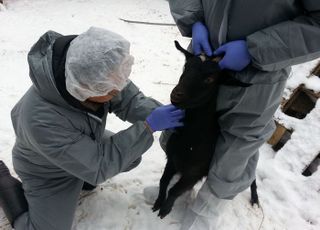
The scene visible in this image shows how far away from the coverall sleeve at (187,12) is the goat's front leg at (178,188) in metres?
1.14

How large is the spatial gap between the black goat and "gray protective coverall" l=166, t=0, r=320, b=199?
86 mm

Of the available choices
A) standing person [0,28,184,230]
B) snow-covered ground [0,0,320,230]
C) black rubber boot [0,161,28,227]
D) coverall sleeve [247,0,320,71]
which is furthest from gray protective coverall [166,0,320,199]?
black rubber boot [0,161,28,227]

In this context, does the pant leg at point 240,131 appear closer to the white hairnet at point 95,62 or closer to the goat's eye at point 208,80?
the goat's eye at point 208,80

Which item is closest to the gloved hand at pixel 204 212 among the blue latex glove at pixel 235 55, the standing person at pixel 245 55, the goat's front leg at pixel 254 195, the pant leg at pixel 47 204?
the standing person at pixel 245 55

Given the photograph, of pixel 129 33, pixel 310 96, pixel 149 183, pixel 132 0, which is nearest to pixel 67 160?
pixel 149 183

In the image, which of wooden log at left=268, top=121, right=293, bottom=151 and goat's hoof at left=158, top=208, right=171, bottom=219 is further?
wooden log at left=268, top=121, right=293, bottom=151

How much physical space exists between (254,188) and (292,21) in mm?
1710

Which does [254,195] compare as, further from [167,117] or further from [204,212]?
[167,117]

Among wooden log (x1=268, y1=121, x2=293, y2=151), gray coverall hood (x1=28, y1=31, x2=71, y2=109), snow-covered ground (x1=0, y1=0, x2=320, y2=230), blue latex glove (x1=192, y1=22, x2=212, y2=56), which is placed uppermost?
blue latex glove (x1=192, y1=22, x2=212, y2=56)

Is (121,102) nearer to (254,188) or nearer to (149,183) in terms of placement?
(149,183)

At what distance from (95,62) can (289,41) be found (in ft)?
3.54

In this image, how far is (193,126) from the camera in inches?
88.2

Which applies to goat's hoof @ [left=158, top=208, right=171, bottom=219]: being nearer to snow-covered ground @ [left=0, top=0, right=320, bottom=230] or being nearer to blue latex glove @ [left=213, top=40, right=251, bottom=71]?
snow-covered ground @ [left=0, top=0, right=320, bottom=230]

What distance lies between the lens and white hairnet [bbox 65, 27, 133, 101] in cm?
188
